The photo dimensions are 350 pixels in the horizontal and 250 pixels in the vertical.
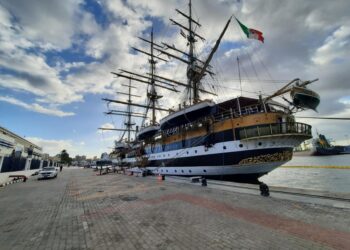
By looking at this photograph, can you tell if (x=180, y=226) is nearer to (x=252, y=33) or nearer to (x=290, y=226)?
(x=290, y=226)

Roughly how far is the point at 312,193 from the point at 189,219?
6136 mm

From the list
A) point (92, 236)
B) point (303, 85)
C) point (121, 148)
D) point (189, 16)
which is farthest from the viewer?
point (121, 148)

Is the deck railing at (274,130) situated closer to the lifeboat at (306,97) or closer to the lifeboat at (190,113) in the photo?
the lifeboat at (306,97)

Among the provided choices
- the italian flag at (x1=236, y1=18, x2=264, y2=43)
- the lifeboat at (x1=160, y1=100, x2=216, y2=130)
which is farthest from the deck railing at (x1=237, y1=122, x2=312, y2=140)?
the italian flag at (x1=236, y1=18, x2=264, y2=43)

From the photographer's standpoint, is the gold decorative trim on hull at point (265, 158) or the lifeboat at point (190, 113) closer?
the gold decorative trim on hull at point (265, 158)

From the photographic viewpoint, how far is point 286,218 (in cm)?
516

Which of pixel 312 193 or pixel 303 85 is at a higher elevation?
pixel 303 85

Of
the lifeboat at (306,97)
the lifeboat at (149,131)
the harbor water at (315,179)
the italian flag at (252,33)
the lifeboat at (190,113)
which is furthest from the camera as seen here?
the lifeboat at (149,131)

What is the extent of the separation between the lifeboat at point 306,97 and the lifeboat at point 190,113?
22.6ft

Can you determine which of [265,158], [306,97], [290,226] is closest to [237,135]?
[265,158]

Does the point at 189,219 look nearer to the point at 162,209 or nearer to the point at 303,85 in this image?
the point at 162,209

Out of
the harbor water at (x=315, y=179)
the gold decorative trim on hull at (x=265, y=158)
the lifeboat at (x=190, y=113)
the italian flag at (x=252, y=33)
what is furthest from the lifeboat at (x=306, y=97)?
the lifeboat at (x=190, y=113)

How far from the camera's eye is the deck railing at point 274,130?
13.9 meters

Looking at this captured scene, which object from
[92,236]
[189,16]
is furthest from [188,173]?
[189,16]
